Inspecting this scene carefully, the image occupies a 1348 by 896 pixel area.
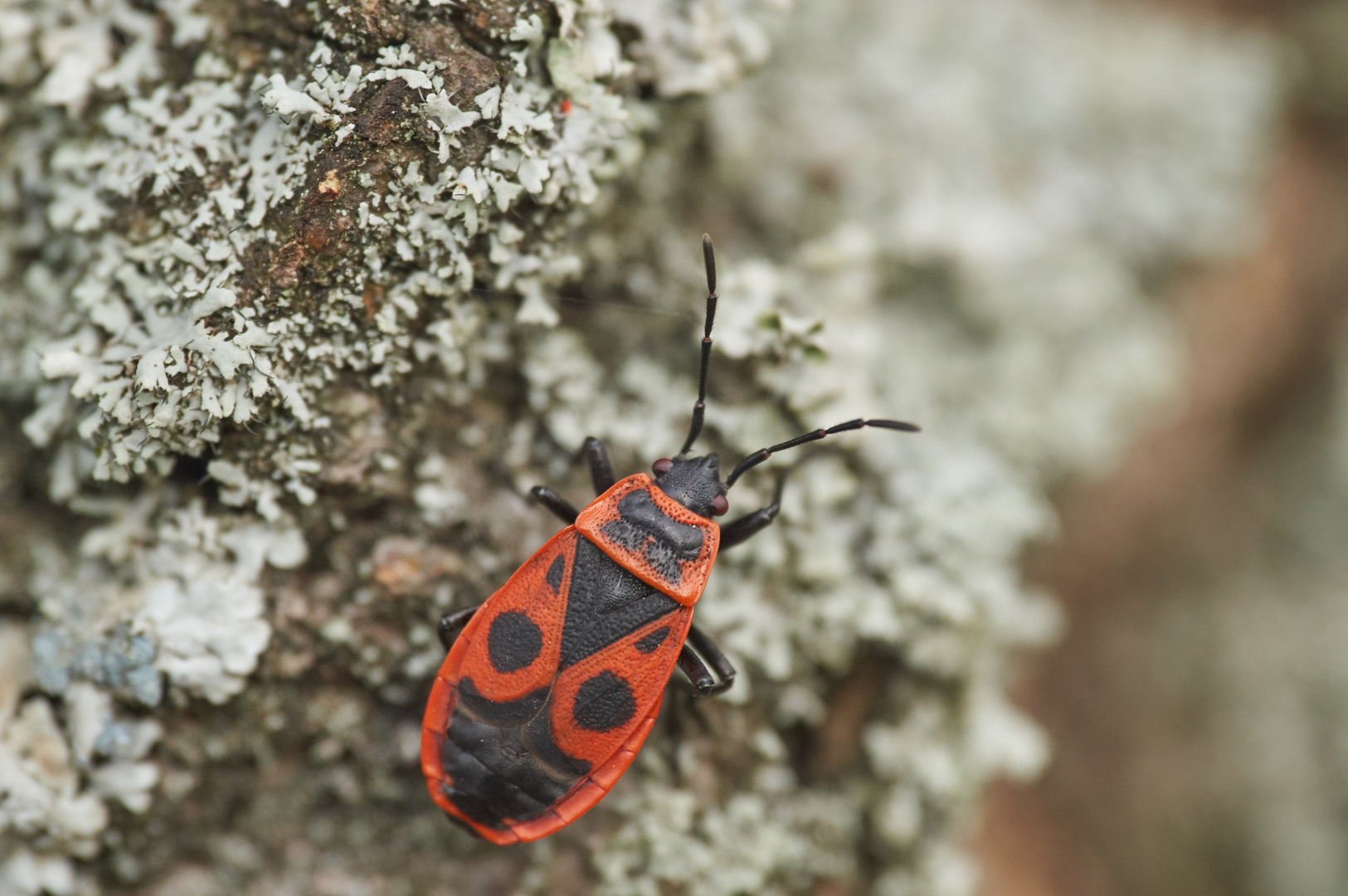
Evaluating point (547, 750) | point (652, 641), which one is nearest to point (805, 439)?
point (652, 641)

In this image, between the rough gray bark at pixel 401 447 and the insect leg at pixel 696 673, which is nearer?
the rough gray bark at pixel 401 447

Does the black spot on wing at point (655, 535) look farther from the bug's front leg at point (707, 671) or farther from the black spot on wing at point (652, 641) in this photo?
the bug's front leg at point (707, 671)

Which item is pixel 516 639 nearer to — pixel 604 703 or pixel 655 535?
pixel 604 703

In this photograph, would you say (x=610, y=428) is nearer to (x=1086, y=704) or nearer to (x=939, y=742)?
(x=939, y=742)

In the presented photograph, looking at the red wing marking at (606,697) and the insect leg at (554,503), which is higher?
the insect leg at (554,503)

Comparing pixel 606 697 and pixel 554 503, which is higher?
pixel 554 503

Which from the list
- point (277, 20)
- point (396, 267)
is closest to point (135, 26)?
point (277, 20)

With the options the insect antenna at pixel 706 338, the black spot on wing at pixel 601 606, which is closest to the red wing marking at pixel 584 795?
the black spot on wing at pixel 601 606
